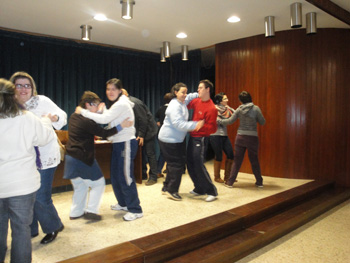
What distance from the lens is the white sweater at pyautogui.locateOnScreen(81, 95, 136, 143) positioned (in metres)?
2.64

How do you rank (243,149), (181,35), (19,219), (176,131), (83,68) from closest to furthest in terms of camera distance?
(19,219) < (176,131) < (243,149) < (181,35) < (83,68)

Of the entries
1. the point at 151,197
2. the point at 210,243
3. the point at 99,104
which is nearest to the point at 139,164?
the point at 151,197

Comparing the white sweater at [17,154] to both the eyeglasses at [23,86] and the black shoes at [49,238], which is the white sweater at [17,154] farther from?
the black shoes at [49,238]

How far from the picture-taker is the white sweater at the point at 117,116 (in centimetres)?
264

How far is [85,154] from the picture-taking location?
2.66 meters

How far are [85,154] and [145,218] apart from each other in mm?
866

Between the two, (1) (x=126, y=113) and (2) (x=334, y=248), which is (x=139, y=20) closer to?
(1) (x=126, y=113)

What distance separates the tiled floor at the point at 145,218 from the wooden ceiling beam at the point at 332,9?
7.59 feet

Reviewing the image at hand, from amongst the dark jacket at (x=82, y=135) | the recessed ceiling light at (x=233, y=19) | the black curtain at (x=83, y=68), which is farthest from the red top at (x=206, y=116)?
the black curtain at (x=83, y=68)

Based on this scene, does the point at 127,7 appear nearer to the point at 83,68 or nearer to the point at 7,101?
the point at 7,101

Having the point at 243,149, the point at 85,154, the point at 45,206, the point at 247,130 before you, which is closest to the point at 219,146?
the point at 243,149

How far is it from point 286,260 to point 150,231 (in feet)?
3.79

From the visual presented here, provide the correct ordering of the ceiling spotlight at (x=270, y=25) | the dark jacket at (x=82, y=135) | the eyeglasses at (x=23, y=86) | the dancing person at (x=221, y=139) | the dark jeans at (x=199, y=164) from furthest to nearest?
the dancing person at (x=221, y=139) < the ceiling spotlight at (x=270, y=25) < the dark jeans at (x=199, y=164) < the dark jacket at (x=82, y=135) < the eyeglasses at (x=23, y=86)

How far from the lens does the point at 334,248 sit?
2.61 meters
